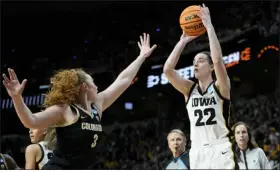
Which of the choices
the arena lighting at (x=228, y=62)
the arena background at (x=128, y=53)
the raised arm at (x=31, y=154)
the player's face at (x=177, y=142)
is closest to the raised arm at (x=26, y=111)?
the raised arm at (x=31, y=154)

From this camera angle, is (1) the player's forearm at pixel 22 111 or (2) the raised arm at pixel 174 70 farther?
(2) the raised arm at pixel 174 70

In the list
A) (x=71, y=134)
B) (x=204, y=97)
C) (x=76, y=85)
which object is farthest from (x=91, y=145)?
(x=204, y=97)

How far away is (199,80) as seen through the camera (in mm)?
5254

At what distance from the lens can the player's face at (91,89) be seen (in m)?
4.02

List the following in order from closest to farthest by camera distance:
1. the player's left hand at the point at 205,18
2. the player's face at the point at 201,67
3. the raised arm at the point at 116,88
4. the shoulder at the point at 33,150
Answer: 1. the raised arm at the point at 116,88
2. the player's left hand at the point at 205,18
3. the player's face at the point at 201,67
4. the shoulder at the point at 33,150

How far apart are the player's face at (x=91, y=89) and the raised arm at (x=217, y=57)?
4.60ft

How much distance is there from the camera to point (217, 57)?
4859 mm

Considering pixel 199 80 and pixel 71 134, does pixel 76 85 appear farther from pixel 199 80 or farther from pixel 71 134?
pixel 199 80

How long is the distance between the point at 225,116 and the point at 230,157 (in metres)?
0.44

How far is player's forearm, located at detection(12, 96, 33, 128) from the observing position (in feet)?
10.7

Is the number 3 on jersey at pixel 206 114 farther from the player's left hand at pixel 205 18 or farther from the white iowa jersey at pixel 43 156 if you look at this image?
the white iowa jersey at pixel 43 156

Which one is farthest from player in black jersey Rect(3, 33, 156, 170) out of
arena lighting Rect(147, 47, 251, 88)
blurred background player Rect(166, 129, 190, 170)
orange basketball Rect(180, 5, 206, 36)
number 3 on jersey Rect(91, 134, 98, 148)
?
arena lighting Rect(147, 47, 251, 88)

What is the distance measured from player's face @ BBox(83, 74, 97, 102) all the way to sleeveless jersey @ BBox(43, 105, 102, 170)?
0.28 meters

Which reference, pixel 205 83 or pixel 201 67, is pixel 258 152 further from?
pixel 201 67
